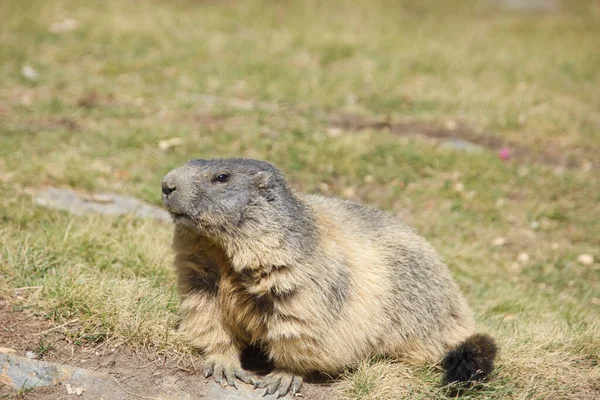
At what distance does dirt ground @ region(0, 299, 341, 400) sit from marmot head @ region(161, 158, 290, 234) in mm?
983

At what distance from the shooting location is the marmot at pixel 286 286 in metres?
4.03

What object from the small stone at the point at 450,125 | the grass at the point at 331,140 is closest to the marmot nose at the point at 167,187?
the grass at the point at 331,140

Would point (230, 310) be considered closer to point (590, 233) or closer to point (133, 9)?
point (590, 233)

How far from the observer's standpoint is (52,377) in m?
3.98

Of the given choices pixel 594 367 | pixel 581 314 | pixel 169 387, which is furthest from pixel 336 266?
pixel 581 314

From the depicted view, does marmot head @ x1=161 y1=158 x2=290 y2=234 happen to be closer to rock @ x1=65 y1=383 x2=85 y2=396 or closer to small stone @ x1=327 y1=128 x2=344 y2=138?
rock @ x1=65 y1=383 x2=85 y2=396

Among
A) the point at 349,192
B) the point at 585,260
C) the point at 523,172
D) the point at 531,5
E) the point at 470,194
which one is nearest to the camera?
the point at 585,260

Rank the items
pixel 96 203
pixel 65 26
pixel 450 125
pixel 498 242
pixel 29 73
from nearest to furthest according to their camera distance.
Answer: pixel 96 203
pixel 498 242
pixel 450 125
pixel 29 73
pixel 65 26

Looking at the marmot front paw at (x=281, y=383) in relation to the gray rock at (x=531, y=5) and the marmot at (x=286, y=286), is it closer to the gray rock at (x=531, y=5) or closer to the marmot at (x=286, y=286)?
the marmot at (x=286, y=286)

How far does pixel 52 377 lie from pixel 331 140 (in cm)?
519

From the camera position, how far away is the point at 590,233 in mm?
7406

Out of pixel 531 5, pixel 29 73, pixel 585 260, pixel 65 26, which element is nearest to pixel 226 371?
pixel 585 260

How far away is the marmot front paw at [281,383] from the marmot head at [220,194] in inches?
41.1

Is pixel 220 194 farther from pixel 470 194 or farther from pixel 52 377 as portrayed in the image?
pixel 470 194
